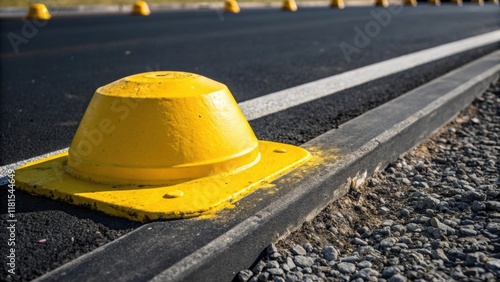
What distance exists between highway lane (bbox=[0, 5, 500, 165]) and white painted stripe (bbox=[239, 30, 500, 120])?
0.19 m

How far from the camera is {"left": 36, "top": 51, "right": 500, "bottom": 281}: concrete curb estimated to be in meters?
1.84

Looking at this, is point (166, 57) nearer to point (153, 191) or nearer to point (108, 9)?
point (153, 191)

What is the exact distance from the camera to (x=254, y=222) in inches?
85.5

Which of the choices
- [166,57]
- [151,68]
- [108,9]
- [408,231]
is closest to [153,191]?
[408,231]

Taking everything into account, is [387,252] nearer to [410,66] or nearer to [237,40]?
[410,66]

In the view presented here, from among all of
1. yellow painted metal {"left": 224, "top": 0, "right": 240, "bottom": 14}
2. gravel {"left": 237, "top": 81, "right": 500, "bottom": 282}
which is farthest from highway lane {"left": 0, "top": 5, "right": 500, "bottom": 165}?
yellow painted metal {"left": 224, "top": 0, "right": 240, "bottom": 14}

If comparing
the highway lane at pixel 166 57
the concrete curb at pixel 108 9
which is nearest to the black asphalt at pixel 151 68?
the highway lane at pixel 166 57

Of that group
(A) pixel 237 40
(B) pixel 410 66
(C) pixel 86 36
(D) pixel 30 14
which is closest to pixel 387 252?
(B) pixel 410 66

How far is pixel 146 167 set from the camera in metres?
2.47

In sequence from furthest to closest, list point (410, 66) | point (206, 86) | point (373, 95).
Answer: point (410, 66)
point (373, 95)
point (206, 86)

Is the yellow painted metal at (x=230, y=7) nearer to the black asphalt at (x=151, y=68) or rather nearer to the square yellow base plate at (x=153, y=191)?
the black asphalt at (x=151, y=68)

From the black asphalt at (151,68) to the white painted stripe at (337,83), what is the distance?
142 mm

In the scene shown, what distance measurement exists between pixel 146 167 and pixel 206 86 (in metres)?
0.47

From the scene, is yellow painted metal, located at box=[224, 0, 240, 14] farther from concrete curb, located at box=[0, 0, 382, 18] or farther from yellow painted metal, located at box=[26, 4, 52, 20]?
yellow painted metal, located at box=[26, 4, 52, 20]
